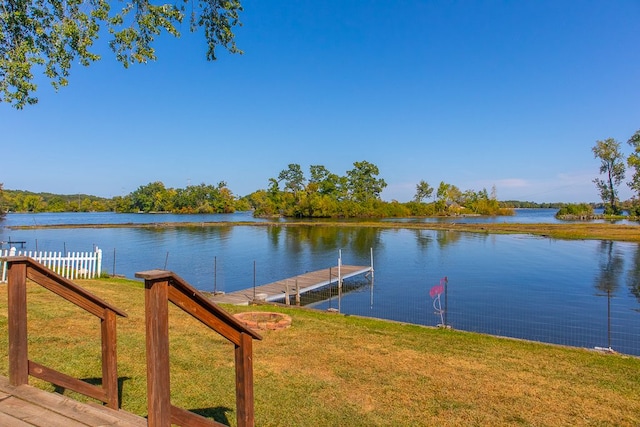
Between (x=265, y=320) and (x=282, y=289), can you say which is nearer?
(x=265, y=320)

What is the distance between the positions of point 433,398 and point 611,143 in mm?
97878

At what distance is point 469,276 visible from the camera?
76.7 ft

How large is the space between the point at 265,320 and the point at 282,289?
824 cm

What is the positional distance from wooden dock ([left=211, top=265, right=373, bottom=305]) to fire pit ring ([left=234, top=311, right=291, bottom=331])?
3780 millimetres

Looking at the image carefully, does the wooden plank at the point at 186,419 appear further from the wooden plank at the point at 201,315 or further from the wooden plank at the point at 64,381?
the wooden plank at the point at 64,381

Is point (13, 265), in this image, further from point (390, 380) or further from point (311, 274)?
point (311, 274)

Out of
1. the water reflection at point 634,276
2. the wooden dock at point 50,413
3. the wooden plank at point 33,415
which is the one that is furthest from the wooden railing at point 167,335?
the water reflection at point 634,276

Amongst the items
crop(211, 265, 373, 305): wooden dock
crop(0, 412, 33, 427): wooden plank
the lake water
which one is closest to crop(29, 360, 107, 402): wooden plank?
crop(0, 412, 33, 427): wooden plank

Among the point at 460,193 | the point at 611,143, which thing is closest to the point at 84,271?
the point at 611,143

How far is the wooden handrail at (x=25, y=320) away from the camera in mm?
3191

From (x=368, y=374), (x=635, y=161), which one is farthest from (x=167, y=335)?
(x=635, y=161)

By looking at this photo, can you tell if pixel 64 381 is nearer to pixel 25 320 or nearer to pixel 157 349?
pixel 25 320

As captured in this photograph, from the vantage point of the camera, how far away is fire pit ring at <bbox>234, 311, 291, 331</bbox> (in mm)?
8228

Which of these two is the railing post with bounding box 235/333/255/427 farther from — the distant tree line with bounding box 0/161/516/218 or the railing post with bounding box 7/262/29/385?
the distant tree line with bounding box 0/161/516/218
